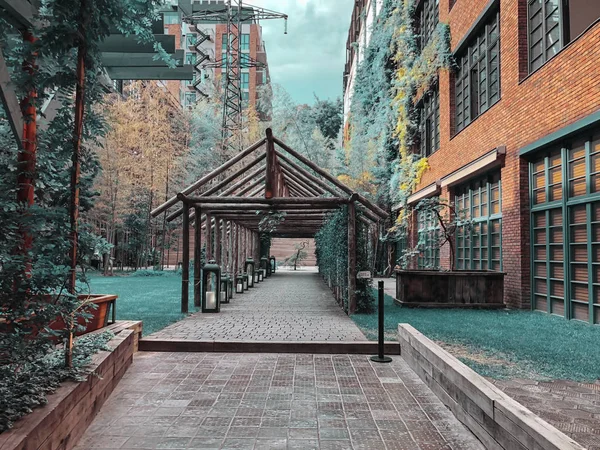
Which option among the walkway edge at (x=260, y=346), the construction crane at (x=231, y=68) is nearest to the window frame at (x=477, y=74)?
the walkway edge at (x=260, y=346)

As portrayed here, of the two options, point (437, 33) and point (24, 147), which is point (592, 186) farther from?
point (437, 33)

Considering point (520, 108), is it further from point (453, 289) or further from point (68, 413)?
point (68, 413)

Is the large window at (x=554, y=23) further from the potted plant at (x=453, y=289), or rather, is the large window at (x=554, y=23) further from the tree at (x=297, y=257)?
the tree at (x=297, y=257)

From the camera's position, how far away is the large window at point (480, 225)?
34.4 feet

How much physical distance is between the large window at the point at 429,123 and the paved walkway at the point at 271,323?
24.2 feet

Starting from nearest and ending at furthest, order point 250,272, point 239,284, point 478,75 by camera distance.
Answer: point 478,75
point 239,284
point 250,272

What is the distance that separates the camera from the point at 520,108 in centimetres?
905

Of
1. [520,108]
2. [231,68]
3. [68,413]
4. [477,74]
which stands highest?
[231,68]

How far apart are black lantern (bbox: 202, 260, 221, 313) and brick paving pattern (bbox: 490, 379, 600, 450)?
5.90 metres

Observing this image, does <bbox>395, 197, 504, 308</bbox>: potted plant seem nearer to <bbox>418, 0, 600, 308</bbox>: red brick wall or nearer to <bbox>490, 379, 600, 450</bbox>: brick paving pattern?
<bbox>418, 0, 600, 308</bbox>: red brick wall

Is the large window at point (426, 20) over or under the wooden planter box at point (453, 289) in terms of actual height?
over

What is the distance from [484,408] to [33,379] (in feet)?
9.04

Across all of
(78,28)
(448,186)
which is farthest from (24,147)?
(448,186)

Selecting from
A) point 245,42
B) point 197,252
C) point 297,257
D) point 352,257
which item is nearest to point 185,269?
point 197,252
